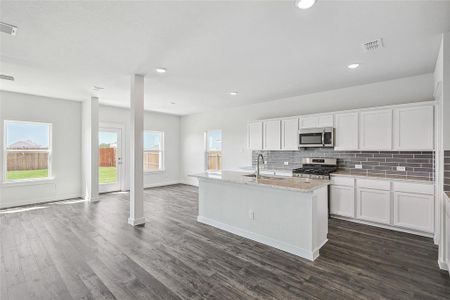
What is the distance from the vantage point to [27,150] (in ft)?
17.4

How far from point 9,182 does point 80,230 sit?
2953 millimetres

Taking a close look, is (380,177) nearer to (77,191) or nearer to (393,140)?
(393,140)

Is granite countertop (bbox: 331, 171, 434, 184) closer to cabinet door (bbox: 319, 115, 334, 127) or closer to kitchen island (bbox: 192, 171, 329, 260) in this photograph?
cabinet door (bbox: 319, 115, 334, 127)

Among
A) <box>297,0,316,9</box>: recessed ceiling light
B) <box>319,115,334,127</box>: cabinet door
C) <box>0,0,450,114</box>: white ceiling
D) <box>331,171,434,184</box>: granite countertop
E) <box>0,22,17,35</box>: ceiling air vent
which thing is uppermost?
<box>0,0,450,114</box>: white ceiling

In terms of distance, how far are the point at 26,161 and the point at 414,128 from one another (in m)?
8.11

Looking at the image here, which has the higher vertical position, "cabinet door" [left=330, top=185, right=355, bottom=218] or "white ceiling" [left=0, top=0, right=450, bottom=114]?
"white ceiling" [left=0, top=0, right=450, bottom=114]

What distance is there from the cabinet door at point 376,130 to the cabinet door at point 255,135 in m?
2.25

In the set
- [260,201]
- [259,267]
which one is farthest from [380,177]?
[259,267]

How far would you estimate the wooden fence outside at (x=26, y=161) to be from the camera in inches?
201

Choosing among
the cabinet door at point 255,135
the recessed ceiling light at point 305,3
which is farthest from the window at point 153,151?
the recessed ceiling light at point 305,3

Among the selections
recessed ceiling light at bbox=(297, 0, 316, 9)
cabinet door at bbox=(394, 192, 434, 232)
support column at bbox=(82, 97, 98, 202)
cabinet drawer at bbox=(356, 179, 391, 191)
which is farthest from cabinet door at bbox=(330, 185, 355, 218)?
support column at bbox=(82, 97, 98, 202)

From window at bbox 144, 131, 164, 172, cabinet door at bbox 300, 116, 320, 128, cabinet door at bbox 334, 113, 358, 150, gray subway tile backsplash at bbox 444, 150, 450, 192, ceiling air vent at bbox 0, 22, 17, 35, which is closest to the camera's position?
ceiling air vent at bbox 0, 22, 17, 35

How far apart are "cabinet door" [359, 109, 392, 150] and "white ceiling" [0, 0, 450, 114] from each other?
0.68 metres

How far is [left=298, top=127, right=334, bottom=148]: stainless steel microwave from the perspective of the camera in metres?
4.46
